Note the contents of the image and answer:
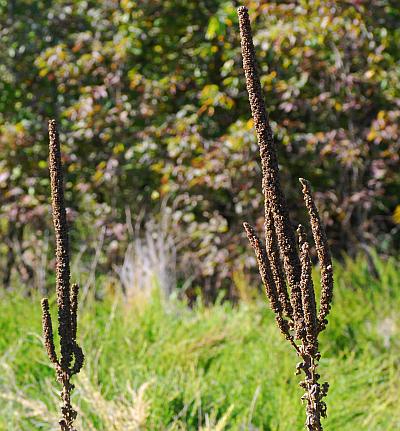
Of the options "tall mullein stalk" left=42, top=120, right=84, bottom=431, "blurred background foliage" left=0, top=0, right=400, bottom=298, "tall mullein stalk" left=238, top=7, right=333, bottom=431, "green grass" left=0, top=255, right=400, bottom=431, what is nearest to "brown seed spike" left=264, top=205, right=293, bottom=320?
"tall mullein stalk" left=238, top=7, right=333, bottom=431

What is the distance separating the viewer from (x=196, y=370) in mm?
3611

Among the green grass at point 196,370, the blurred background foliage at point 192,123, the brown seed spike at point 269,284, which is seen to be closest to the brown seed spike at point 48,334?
the brown seed spike at point 269,284

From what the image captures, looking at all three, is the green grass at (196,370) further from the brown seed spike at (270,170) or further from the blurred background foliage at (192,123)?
the blurred background foliage at (192,123)

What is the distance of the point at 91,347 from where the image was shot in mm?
3469

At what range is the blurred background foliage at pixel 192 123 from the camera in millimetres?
6129

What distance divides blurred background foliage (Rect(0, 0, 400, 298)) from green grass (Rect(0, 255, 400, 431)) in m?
1.65

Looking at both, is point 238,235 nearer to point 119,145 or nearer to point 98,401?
point 119,145

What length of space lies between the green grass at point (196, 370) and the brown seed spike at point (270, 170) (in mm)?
1184

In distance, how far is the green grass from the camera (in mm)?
2832

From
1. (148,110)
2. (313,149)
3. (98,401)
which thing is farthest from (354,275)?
(98,401)

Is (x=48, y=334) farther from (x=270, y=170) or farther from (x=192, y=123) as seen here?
(x=192, y=123)

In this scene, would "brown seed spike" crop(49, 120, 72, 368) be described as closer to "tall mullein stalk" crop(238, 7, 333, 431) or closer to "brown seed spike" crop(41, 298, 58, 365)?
"brown seed spike" crop(41, 298, 58, 365)

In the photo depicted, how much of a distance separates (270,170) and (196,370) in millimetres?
2553

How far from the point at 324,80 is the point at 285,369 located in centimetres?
378
